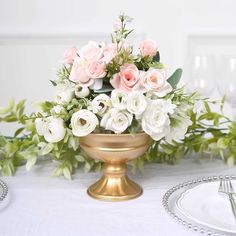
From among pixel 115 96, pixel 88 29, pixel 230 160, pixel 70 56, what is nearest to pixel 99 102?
pixel 115 96

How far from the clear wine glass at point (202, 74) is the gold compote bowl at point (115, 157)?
Answer: 28 centimetres

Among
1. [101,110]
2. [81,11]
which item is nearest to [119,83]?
[101,110]

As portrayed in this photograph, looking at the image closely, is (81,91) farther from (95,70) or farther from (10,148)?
(10,148)

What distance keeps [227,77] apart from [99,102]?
0.38 metres

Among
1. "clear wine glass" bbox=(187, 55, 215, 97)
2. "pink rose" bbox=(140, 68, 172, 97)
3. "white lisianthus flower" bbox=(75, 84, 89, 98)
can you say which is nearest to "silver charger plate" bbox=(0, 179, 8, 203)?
"white lisianthus flower" bbox=(75, 84, 89, 98)

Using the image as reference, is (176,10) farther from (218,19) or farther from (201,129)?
(201,129)

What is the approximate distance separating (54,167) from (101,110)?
13.9 inches

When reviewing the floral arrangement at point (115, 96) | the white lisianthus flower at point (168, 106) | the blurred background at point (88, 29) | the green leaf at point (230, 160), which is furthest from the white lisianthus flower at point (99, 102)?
the blurred background at point (88, 29)

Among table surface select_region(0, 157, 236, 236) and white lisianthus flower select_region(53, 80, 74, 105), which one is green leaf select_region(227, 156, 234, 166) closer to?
table surface select_region(0, 157, 236, 236)

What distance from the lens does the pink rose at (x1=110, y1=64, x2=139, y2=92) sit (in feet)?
3.03

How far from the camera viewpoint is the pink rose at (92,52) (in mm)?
951

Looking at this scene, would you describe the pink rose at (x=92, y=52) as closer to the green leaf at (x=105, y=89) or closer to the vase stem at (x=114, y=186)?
the green leaf at (x=105, y=89)

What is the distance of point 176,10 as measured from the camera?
2.45 m

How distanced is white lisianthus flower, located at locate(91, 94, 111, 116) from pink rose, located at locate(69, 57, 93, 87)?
0.13 feet
